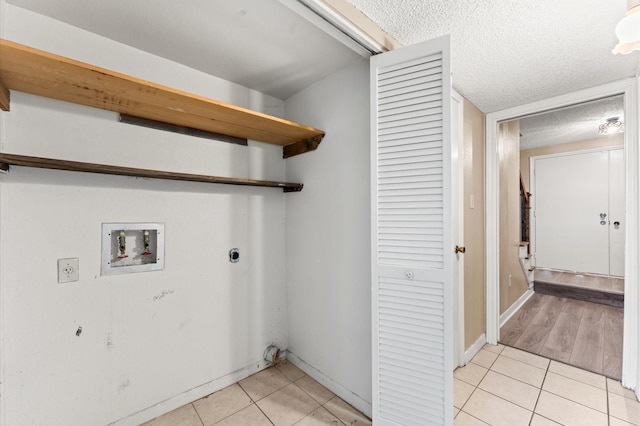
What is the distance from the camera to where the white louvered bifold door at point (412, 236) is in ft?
4.25

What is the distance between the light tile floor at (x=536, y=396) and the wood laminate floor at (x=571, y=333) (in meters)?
0.20

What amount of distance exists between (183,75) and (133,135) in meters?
0.52

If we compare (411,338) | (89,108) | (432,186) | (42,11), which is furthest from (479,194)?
(42,11)

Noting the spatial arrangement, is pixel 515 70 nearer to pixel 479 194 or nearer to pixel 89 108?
pixel 479 194

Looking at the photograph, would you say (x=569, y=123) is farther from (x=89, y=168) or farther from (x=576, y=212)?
(x=89, y=168)

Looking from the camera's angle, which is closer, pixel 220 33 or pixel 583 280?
pixel 220 33

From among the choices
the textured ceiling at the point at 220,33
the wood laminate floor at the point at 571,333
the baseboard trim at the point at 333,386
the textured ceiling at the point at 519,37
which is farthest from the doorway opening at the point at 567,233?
the textured ceiling at the point at 220,33

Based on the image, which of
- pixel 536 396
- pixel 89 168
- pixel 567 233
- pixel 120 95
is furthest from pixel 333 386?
pixel 567 233

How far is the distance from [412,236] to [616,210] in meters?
5.12

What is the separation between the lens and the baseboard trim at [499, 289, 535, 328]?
2926 millimetres

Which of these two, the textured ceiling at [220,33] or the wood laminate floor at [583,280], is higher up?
the textured ceiling at [220,33]

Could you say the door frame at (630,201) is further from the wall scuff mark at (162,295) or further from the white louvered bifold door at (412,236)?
the wall scuff mark at (162,295)

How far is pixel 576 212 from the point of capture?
456 centimetres

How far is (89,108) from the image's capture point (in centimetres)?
143
